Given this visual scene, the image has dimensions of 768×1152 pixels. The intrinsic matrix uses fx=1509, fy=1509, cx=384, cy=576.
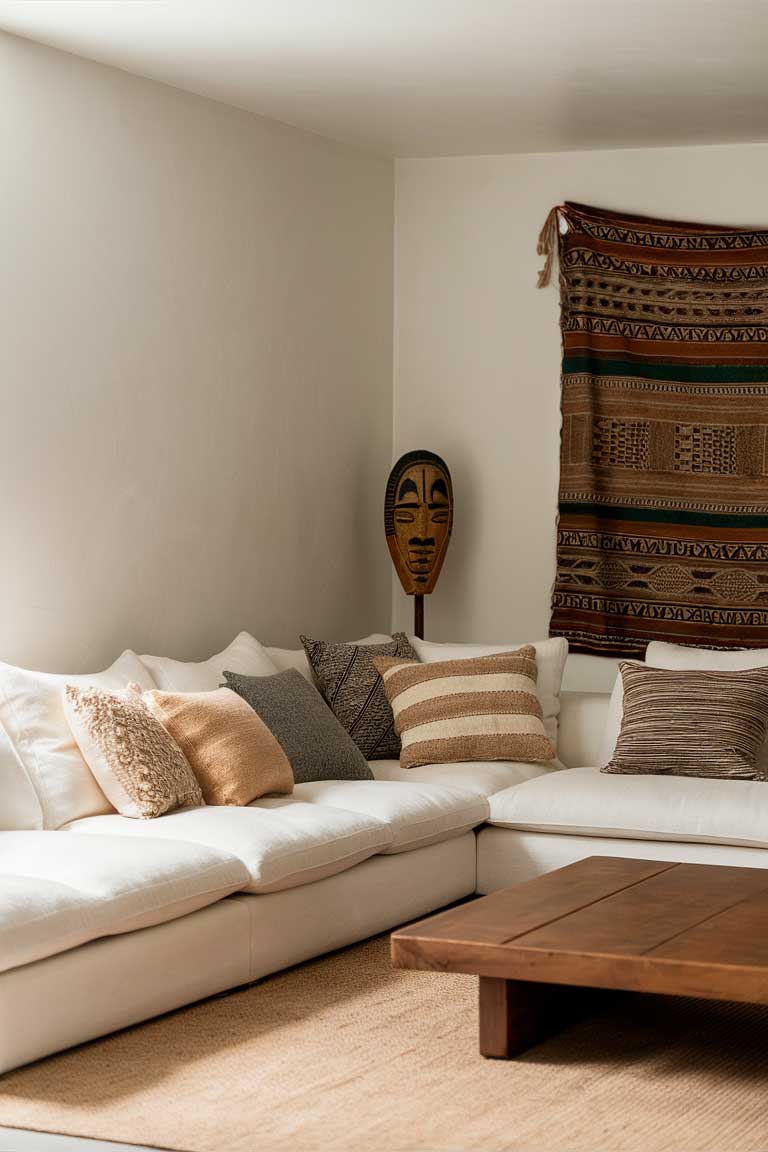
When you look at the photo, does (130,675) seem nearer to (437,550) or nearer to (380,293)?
(437,550)

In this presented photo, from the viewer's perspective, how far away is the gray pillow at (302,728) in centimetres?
464

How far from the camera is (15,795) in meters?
3.86

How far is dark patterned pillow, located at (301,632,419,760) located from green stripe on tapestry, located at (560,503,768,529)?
1.30 metres

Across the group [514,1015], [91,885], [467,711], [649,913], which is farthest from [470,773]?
[91,885]

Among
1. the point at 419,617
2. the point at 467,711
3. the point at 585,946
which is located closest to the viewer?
the point at 585,946

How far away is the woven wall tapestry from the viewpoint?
5895mm

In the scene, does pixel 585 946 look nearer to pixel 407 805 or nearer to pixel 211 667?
pixel 407 805

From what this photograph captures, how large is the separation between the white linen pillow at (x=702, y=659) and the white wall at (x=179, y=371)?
4.66 ft

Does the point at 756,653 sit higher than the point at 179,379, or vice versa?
the point at 179,379

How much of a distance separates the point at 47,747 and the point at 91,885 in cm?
86

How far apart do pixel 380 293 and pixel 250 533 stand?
1433mm

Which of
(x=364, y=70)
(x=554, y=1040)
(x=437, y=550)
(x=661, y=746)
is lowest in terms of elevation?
(x=554, y=1040)

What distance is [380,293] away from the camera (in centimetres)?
641

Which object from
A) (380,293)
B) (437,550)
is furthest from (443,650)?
(380,293)
